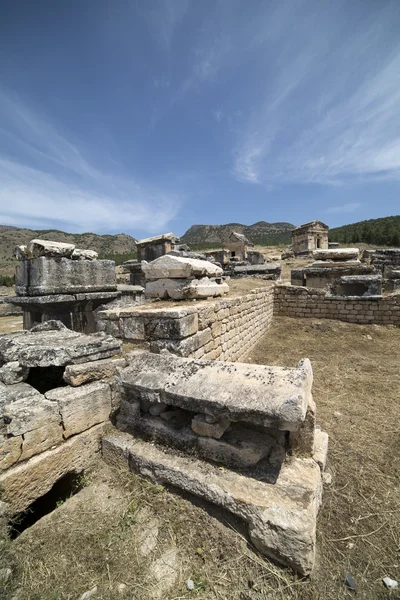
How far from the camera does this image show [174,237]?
461 inches

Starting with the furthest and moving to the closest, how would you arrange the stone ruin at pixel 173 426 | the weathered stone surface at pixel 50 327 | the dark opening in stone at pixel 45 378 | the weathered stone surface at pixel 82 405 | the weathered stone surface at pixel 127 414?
the weathered stone surface at pixel 50 327 < the dark opening in stone at pixel 45 378 < the weathered stone surface at pixel 127 414 < the weathered stone surface at pixel 82 405 < the stone ruin at pixel 173 426

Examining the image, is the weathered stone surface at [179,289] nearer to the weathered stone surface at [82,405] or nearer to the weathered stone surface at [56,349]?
the weathered stone surface at [56,349]

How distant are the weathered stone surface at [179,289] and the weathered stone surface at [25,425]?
2.23 m

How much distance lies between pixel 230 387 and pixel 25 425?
1.52 metres

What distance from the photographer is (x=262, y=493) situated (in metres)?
1.58

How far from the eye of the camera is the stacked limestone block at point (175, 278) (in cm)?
388

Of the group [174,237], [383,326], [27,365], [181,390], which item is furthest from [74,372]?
[174,237]

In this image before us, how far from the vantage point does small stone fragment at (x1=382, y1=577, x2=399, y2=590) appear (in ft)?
4.76

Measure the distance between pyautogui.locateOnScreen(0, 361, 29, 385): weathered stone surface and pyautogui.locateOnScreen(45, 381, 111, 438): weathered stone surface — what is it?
1.13 ft

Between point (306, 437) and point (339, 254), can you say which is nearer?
point (306, 437)

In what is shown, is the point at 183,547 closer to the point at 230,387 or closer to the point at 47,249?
the point at 230,387

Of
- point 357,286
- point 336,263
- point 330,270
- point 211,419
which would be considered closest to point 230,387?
point 211,419

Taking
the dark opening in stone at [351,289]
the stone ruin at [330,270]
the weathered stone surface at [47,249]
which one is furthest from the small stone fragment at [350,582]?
the stone ruin at [330,270]

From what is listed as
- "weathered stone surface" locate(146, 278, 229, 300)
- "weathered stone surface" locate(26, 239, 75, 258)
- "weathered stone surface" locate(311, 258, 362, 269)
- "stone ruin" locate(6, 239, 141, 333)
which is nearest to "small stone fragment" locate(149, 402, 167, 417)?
"weathered stone surface" locate(146, 278, 229, 300)
